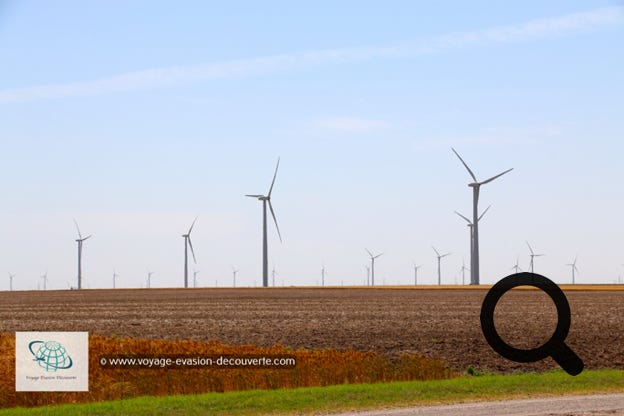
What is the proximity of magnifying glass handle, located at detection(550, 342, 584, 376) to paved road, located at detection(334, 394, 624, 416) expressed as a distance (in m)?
7.63

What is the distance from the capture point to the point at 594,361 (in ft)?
136

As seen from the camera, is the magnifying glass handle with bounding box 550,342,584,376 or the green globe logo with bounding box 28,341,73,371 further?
the magnifying glass handle with bounding box 550,342,584,376

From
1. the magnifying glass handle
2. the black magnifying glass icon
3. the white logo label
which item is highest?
the black magnifying glass icon

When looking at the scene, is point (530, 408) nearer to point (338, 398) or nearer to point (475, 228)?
point (338, 398)

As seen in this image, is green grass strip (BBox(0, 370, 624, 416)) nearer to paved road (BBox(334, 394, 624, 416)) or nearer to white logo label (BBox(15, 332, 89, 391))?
paved road (BBox(334, 394, 624, 416))

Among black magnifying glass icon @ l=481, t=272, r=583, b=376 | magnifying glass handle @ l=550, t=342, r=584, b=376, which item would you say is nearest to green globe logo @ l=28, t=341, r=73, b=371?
black magnifying glass icon @ l=481, t=272, r=583, b=376

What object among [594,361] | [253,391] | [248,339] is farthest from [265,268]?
[253,391]

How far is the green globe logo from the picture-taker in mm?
31375

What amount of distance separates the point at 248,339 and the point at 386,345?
758 centimetres

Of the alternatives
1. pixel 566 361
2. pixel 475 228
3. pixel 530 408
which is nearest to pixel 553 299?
pixel 530 408

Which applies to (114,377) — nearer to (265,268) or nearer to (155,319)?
(155,319)

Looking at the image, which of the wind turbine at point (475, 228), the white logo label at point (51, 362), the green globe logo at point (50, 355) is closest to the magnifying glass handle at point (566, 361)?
the white logo label at point (51, 362)

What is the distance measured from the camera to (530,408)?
25516mm

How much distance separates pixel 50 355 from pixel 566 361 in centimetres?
2115
